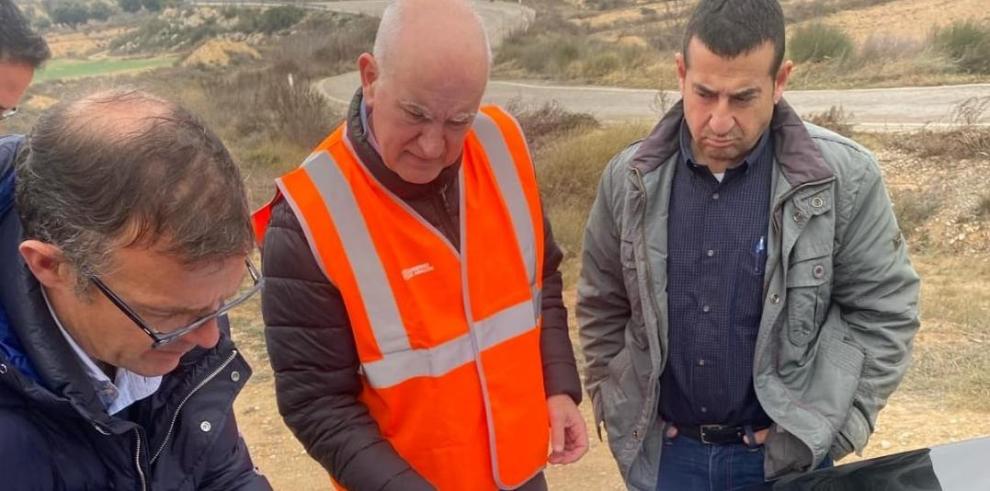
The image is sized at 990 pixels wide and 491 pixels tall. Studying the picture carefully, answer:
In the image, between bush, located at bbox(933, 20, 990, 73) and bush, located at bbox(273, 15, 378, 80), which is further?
bush, located at bbox(273, 15, 378, 80)

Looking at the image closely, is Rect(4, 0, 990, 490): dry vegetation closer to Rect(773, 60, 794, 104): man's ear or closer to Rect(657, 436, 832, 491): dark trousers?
Rect(773, 60, 794, 104): man's ear

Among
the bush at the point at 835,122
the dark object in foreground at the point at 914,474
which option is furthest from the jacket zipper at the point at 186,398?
the bush at the point at 835,122

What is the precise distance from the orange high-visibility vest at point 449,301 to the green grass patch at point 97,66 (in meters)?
30.9

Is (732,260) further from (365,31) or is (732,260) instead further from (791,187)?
(365,31)

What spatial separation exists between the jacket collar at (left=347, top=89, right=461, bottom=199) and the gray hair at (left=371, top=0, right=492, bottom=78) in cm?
17

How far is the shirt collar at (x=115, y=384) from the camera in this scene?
55.9 inches

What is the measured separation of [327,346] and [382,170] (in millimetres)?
412

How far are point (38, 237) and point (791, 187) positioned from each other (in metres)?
1.67

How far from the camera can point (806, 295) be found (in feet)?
7.30

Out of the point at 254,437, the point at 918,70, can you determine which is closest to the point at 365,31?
the point at 918,70

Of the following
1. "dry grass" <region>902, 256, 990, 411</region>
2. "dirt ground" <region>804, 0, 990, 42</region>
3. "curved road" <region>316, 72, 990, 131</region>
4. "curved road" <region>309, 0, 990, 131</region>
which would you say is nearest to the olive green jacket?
"dry grass" <region>902, 256, 990, 411</region>

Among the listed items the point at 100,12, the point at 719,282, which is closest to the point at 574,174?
the point at 719,282

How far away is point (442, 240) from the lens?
2.03 meters

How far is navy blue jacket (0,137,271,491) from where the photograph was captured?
134 centimetres
